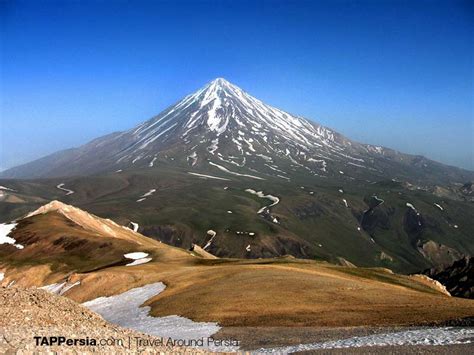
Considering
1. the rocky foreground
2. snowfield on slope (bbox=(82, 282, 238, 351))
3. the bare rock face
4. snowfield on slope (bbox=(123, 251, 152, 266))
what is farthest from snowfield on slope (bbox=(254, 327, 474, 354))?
the bare rock face

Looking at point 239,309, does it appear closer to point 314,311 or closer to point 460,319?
point 314,311

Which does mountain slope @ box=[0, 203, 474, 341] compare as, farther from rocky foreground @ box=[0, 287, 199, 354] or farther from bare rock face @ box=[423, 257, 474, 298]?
bare rock face @ box=[423, 257, 474, 298]

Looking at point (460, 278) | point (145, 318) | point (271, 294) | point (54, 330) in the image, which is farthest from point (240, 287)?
point (460, 278)

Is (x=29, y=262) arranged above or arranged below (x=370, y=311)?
below

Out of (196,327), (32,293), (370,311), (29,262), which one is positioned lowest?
(29,262)

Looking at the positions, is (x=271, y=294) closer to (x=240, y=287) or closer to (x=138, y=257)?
(x=240, y=287)

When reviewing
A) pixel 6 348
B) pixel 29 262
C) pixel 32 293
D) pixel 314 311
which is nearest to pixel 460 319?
pixel 314 311

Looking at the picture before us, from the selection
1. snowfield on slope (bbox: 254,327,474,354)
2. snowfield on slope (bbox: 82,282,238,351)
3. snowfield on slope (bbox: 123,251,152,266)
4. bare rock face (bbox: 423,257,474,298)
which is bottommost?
bare rock face (bbox: 423,257,474,298)
